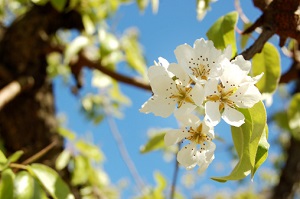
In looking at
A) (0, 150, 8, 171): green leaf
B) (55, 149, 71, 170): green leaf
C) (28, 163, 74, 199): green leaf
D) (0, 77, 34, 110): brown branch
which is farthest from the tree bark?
(0, 150, 8, 171): green leaf

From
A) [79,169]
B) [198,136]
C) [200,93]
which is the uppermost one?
[200,93]

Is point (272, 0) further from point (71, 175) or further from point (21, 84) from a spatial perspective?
point (71, 175)

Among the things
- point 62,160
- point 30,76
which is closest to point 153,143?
point 62,160

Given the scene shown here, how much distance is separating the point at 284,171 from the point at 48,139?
1593 mm

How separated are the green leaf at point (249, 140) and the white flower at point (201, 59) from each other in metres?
0.09

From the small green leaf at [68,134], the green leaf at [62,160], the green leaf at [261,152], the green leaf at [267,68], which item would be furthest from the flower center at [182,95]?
the small green leaf at [68,134]

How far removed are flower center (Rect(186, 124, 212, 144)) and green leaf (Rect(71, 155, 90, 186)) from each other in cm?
128

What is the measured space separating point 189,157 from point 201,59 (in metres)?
0.17

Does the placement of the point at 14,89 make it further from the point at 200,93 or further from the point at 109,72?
the point at 200,93

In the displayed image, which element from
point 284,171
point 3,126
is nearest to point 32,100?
point 3,126

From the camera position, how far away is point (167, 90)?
0.75 metres

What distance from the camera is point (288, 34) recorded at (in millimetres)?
905

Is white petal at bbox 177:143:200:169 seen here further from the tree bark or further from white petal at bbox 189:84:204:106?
the tree bark

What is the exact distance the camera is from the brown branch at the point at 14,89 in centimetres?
172
